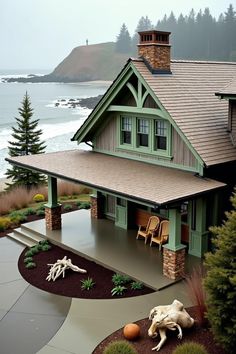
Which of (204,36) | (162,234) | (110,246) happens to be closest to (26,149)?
(110,246)

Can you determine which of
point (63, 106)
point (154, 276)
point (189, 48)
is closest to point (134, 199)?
point (154, 276)

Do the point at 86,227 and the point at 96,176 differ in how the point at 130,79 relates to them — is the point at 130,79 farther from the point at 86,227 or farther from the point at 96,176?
the point at 86,227

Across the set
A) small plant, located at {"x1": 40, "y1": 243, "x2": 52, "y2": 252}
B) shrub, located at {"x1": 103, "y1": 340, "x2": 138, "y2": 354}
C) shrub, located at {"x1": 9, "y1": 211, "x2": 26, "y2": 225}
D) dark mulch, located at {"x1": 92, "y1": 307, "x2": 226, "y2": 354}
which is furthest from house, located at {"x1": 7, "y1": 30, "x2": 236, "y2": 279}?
shrub, located at {"x1": 103, "y1": 340, "x2": 138, "y2": 354}

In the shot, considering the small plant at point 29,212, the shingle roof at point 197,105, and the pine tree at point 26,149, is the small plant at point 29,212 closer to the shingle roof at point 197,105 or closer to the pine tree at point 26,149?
the shingle roof at point 197,105

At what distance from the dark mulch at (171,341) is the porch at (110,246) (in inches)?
102

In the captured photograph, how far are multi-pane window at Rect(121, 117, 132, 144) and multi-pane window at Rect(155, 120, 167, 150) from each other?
4.86 ft

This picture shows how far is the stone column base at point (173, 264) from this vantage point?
558 inches

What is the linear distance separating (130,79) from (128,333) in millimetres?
9507

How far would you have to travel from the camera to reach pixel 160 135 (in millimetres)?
17047

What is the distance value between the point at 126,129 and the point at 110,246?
4692mm

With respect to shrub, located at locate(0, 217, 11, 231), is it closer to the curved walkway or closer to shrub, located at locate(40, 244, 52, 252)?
shrub, located at locate(40, 244, 52, 252)

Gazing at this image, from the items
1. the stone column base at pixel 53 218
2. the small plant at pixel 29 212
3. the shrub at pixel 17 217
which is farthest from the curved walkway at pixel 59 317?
the small plant at pixel 29 212

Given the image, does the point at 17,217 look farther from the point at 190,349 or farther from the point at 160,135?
the point at 190,349

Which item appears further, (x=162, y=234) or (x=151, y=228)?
(x=151, y=228)
